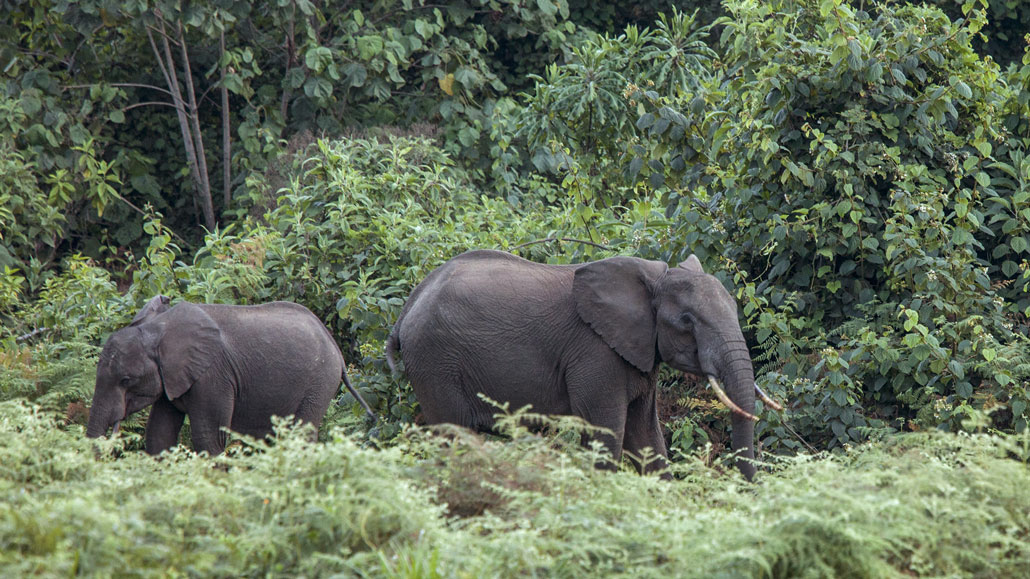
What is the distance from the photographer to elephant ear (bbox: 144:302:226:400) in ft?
25.5

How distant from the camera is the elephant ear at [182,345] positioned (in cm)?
776

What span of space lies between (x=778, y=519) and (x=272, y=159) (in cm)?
1125

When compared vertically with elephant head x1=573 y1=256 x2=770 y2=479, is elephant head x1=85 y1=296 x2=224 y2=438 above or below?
below

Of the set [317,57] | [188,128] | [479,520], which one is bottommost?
[479,520]

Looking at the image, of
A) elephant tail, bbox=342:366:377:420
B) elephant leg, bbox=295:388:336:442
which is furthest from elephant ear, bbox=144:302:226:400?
elephant tail, bbox=342:366:377:420

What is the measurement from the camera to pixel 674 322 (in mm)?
7070

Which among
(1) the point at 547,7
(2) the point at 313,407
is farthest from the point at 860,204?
(1) the point at 547,7

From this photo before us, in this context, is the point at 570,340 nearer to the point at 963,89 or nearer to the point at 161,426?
the point at 161,426

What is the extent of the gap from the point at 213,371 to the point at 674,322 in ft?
10.2

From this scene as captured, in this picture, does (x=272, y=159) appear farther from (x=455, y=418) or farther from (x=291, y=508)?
(x=291, y=508)

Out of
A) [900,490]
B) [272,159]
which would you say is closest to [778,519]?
[900,490]

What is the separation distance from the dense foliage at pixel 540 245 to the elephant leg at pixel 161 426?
1.61 ft

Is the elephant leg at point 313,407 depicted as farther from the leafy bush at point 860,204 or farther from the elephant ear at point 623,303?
the leafy bush at point 860,204

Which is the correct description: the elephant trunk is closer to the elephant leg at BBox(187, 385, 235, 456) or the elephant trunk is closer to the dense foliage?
the dense foliage
